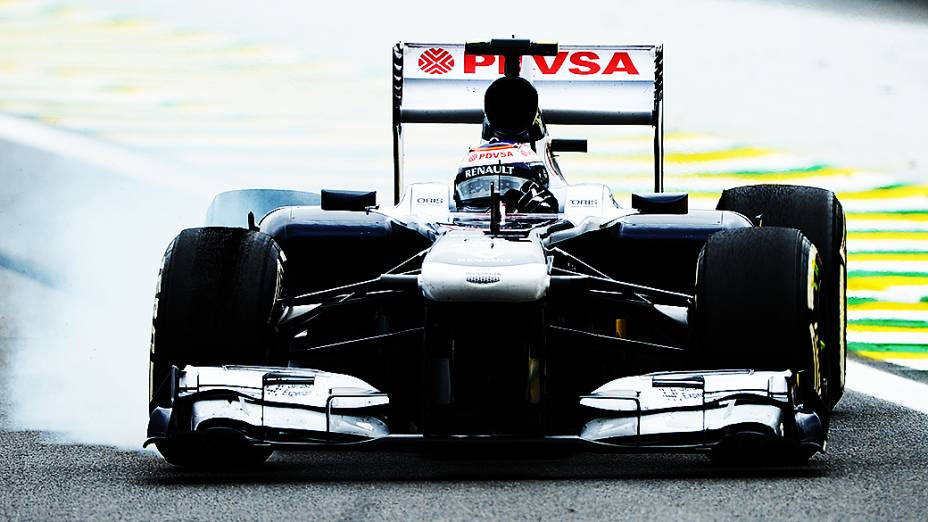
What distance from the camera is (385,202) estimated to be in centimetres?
1630

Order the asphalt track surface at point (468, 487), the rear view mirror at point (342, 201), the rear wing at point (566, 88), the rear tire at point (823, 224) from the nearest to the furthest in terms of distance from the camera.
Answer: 1. the asphalt track surface at point (468, 487)
2. the rear view mirror at point (342, 201)
3. the rear tire at point (823, 224)
4. the rear wing at point (566, 88)

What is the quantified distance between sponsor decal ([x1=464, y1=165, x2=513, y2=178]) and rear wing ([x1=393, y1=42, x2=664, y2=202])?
163cm

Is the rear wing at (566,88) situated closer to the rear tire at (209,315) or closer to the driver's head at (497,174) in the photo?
the driver's head at (497,174)

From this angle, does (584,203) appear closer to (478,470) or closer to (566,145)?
(478,470)

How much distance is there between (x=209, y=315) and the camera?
7258 millimetres

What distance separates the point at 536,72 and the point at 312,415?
4.77 metres

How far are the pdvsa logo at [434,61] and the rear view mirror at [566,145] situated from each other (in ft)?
2.41

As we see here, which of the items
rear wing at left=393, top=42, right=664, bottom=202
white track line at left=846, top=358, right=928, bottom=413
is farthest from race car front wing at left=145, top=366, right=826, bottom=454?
rear wing at left=393, top=42, right=664, bottom=202

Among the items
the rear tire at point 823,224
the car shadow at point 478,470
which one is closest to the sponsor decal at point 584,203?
the rear tire at point 823,224

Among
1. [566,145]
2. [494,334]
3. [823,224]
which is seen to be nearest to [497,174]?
[823,224]

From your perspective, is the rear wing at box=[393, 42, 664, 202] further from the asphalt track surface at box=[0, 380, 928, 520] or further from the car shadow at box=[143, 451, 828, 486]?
the car shadow at box=[143, 451, 828, 486]

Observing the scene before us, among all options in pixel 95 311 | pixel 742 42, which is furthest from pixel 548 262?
pixel 742 42

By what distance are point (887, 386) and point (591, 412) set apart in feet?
12.9

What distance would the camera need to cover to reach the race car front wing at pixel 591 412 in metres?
6.75
